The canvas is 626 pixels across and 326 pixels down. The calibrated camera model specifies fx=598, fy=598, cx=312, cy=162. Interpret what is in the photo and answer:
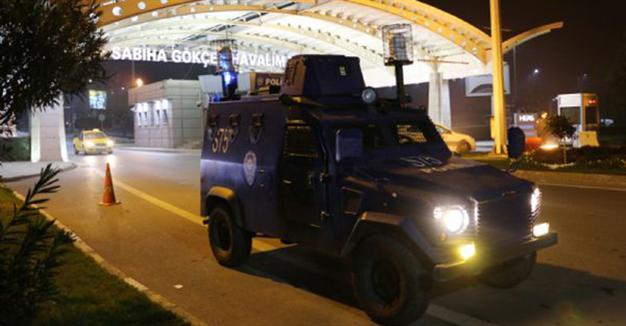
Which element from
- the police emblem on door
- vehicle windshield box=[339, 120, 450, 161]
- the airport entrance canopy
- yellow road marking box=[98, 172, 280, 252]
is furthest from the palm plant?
the airport entrance canopy

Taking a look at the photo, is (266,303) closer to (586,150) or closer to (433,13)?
(586,150)

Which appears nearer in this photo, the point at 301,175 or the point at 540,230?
the point at 540,230

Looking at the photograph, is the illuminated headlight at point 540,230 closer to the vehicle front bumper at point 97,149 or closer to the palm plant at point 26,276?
the palm plant at point 26,276

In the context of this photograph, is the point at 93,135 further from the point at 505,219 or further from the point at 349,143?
the point at 505,219

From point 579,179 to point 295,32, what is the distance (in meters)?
26.5

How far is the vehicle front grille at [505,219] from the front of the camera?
17.5 feet

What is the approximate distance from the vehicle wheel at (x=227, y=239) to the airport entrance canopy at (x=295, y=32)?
74.3 feet

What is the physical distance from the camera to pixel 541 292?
6.36 m

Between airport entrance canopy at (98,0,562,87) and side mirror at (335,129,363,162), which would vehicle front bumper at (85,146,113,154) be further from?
side mirror at (335,129,363,162)

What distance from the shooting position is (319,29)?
4006 cm

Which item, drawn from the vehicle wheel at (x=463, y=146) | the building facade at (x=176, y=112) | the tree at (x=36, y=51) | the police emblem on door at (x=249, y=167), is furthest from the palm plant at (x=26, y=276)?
the building facade at (x=176, y=112)

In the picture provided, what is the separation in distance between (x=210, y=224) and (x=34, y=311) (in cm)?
489

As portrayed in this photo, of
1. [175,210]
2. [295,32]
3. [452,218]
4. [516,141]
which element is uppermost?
[295,32]

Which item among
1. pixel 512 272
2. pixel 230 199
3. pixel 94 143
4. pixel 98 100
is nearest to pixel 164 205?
pixel 230 199
